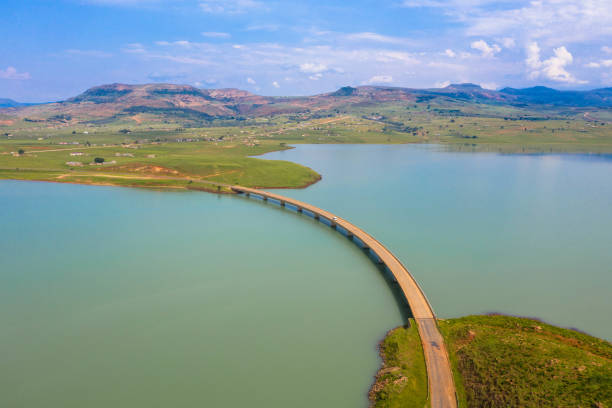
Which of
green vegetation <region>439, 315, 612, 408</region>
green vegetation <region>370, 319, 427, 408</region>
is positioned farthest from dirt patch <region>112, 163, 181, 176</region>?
green vegetation <region>439, 315, 612, 408</region>

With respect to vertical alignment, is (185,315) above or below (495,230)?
below

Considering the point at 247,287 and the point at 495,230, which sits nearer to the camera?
the point at 247,287

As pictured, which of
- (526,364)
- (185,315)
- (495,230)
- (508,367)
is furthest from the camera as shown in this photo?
(495,230)

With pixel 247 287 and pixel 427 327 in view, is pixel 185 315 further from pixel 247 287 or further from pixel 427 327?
pixel 427 327

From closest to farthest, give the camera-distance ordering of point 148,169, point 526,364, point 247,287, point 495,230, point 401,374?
point 526,364
point 401,374
point 247,287
point 495,230
point 148,169

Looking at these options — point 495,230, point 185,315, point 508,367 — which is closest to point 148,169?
point 185,315

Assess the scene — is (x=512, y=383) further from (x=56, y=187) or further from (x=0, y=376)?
(x=56, y=187)
